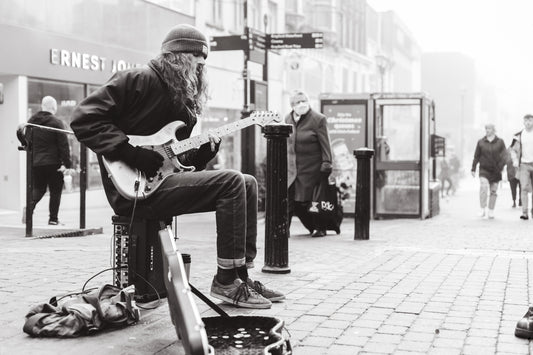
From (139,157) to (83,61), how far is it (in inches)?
505

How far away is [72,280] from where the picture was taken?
6.14m

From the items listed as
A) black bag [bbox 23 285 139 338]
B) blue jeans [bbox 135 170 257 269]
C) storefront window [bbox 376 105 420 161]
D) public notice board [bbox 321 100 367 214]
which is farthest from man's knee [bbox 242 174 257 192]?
storefront window [bbox 376 105 420 161]

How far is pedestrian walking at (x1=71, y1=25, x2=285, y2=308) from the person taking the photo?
4.48 m

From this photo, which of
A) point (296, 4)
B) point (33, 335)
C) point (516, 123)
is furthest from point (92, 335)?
point (516, 123)

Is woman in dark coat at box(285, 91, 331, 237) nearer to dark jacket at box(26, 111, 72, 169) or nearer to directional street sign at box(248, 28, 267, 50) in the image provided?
dark jacket at box(26, 111, 72, 169)

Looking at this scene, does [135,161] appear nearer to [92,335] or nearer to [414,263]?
[92,335]

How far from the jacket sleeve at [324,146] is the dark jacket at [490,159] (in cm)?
642

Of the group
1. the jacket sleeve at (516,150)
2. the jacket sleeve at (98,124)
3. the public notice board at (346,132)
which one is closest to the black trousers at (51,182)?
the public notice board at (346,132)

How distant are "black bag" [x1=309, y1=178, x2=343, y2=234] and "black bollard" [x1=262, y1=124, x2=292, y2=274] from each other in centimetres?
377

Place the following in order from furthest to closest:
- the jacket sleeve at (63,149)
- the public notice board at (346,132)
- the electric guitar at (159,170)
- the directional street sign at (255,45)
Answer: the public notice board at (346,132) < the directional street sign at (255,45) < the jacket sleeve at (63,149) < the electric guitar at (159,170)

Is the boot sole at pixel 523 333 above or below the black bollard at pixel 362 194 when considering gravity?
below

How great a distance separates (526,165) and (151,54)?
903cm

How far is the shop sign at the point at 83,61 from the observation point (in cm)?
1587

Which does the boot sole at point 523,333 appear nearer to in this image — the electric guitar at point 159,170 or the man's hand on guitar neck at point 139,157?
the electric guitar at point 159,170
